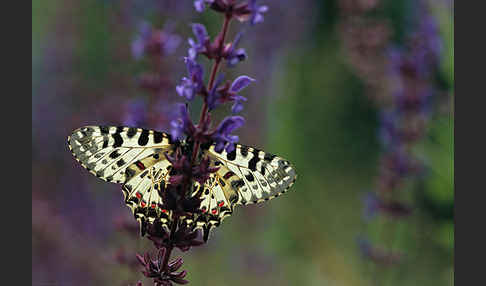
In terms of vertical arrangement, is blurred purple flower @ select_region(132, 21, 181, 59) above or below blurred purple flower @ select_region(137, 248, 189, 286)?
above

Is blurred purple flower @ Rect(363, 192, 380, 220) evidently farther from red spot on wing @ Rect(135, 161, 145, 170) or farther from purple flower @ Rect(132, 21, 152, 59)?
red spot on wing @ Rect(135, 161, 145, 170)

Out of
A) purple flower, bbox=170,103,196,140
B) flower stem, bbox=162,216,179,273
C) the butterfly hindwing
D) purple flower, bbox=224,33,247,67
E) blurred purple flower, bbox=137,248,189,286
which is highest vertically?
purple flower, bbox=224,33,247,67

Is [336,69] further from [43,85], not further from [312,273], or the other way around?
[43,85]

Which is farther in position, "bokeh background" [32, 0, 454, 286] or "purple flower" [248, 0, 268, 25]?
"bokeh background" [32, 0, 454, 286]

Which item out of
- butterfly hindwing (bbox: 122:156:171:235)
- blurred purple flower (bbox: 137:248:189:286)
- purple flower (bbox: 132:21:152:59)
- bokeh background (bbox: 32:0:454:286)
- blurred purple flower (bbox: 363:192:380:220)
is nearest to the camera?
blurred purple flower (bbox: 137:248:189:286)

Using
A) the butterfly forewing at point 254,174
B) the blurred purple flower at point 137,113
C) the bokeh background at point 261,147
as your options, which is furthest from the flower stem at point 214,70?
the blurred purple flower at point 137,113

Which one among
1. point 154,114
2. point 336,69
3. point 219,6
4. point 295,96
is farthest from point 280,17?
point 219,6

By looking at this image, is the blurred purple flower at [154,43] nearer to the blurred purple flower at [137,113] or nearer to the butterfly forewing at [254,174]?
the blurred purple flower at [137,113]

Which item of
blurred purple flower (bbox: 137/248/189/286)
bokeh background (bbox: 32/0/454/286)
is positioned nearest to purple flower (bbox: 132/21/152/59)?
bokeh background (bbox: 32/0/454/286)

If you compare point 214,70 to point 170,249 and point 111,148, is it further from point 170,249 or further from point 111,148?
point 170,249
